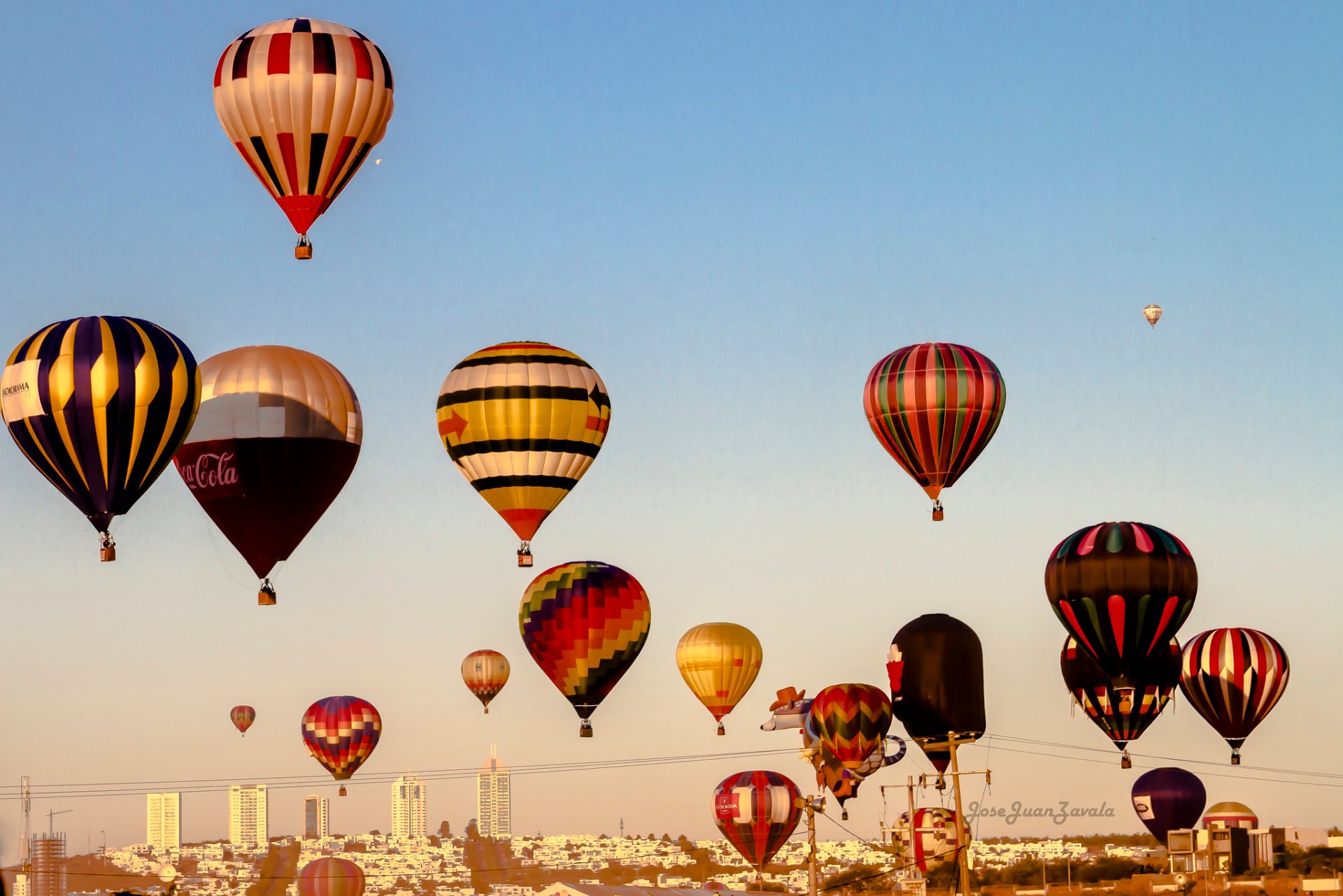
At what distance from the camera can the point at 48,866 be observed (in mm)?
151125

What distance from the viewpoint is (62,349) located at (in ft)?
113

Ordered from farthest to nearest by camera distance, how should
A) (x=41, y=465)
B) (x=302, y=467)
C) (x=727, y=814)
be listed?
(x=727, y=814), (x=302, y=467), (x=41, y=465)

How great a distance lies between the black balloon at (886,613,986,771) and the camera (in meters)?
46.7

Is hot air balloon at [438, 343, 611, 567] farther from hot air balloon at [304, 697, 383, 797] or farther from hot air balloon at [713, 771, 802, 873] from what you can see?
hot air balloon at [304, 697, 383, 797]

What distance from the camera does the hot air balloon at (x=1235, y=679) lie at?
180 feet

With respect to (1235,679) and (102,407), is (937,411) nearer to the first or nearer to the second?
(1235,679)

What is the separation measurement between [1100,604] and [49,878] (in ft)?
449

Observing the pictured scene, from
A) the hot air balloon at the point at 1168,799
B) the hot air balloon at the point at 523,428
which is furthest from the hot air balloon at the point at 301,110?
the hot air balloon at the point at 1168,799

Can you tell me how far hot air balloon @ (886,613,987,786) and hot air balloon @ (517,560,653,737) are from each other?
618cm

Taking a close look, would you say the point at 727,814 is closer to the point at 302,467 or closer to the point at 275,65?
the point at 302,467

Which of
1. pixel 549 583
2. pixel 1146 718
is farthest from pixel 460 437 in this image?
pixel 1146 718

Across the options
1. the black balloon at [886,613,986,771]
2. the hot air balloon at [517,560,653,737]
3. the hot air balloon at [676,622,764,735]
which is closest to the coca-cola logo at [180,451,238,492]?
the hot air balloon at [517,560,653,737]

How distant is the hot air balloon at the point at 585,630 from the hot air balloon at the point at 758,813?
12.1 metres

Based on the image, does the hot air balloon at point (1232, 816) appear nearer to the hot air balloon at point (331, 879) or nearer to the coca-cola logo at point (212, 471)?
the hot air balloon at point (331, 879)
